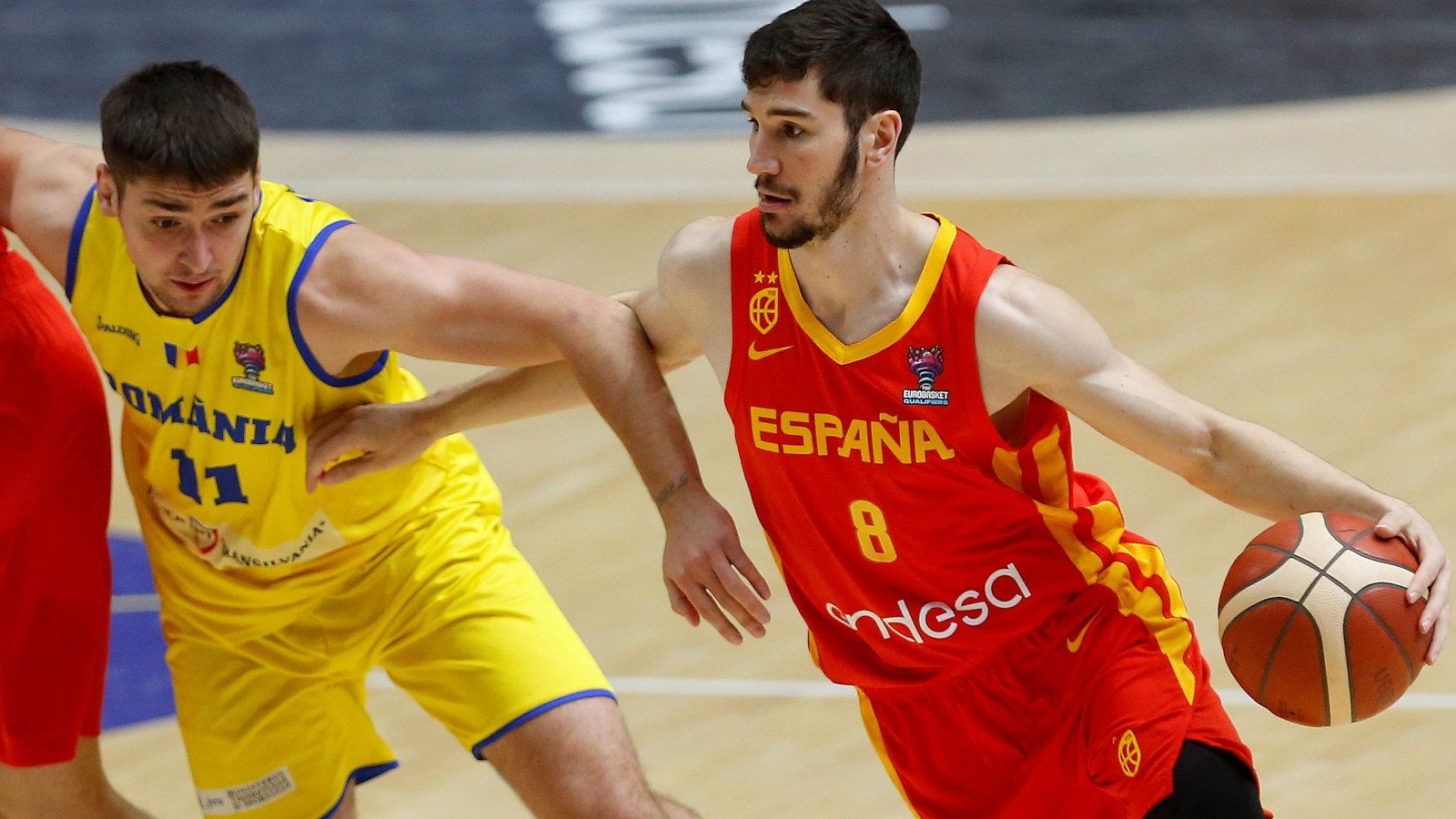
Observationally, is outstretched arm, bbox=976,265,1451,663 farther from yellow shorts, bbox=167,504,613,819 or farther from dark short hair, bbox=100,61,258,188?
dark short hair, bbox=100,61,258,188

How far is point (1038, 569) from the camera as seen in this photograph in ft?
12.6

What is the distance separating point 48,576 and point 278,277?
96cm

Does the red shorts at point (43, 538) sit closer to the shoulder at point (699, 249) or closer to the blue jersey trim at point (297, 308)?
the blue jersey trim at point (297, 308)

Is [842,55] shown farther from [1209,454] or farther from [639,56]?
[639,56]

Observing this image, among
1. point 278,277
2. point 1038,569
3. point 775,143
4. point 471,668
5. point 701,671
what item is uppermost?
point 775,143

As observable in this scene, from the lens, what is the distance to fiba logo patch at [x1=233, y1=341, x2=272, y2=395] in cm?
416

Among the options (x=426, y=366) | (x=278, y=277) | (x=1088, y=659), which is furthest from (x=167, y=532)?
(x=426, y=366)

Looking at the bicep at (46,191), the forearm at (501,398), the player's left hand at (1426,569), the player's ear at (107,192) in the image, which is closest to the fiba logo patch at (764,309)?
the forearm at (501,398)

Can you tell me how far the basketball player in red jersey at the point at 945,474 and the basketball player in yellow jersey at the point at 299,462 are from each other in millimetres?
244

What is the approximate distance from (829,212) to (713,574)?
0.73 meters

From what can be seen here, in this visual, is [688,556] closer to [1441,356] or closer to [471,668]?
[471,668]

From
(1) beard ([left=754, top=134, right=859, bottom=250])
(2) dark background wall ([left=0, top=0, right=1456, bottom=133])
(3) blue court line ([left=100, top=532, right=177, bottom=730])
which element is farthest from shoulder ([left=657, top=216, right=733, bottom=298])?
(2) dark background wall ([left=0, top=0, right=1456, bottom=133])

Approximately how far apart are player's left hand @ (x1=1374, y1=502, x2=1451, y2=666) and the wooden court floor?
39.0 inches

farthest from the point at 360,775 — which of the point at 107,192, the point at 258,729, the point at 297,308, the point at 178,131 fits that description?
the point at 178,131
